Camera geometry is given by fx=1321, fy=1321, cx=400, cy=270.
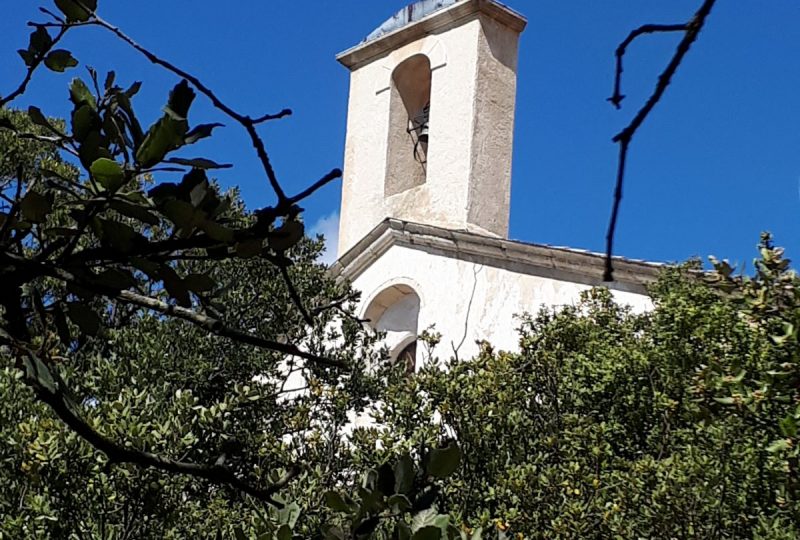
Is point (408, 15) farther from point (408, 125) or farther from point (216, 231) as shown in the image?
point (216, 231)

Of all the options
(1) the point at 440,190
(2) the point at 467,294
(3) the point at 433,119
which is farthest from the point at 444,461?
(3) the point at 433,119

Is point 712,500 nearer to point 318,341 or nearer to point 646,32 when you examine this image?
point 318,341

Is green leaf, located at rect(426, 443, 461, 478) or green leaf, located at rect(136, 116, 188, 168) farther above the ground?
→ green leaf, located at rect(136, 116, 188, 168)

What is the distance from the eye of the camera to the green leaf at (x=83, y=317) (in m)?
2.18

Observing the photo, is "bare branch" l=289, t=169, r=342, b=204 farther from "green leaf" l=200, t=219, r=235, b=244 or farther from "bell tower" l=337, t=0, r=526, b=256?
"bell tower" l=337, t=0, r=526, b=256

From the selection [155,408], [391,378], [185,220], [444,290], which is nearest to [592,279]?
[444,290]

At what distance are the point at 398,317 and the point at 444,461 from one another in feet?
48.0

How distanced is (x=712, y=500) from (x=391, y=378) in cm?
462

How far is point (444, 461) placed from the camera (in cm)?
229

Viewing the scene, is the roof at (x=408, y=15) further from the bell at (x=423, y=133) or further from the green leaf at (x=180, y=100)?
the green leaf at (x=180, y=100)

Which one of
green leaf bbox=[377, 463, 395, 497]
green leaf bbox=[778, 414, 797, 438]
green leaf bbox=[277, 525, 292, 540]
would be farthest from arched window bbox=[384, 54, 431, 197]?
green leaf bbox=[377, 463, 395, 497]

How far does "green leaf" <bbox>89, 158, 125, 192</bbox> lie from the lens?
5.85 ft

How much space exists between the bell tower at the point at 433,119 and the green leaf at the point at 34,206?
579 inches

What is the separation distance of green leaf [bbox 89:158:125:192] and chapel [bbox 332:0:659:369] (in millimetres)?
12698
